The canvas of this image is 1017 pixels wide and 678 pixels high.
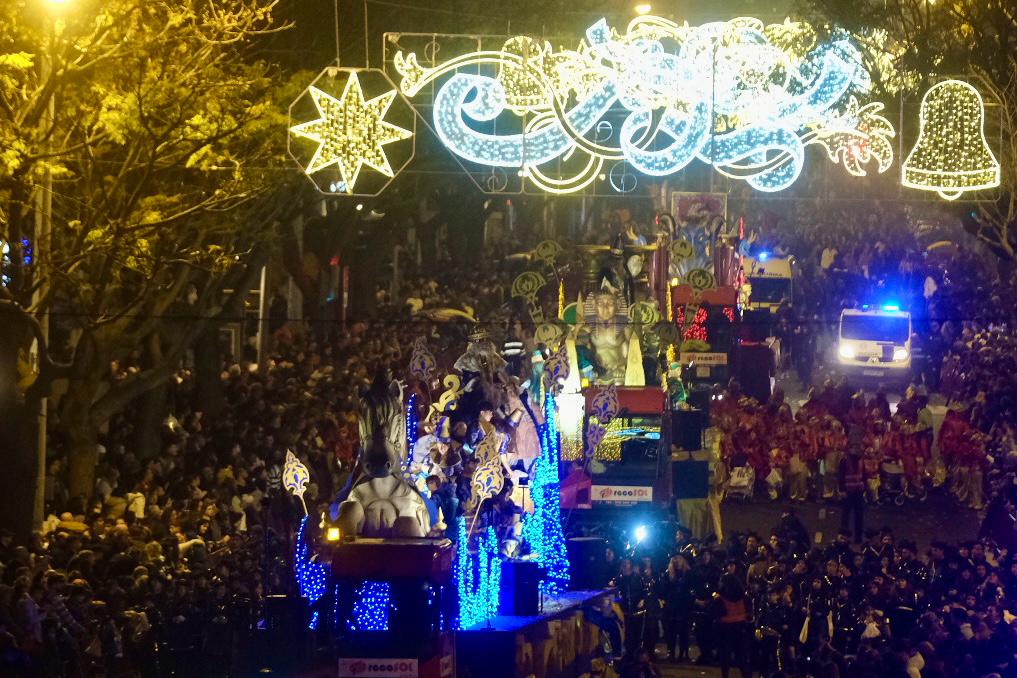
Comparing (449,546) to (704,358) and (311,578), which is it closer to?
(311,578)

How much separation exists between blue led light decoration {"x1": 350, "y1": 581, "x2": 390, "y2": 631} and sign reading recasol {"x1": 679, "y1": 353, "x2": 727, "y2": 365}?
60.7 ft

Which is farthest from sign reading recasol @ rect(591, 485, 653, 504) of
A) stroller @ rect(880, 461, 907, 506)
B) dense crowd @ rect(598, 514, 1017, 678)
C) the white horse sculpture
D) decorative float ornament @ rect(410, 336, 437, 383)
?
the white horse sculpture

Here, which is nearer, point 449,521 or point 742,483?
point 449,521

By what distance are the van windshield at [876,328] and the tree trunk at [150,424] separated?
17.8 metres

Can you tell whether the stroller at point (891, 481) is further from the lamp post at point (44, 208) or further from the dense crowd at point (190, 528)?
the lamp post at point (44, 208)

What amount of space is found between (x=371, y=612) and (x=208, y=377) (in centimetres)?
1428

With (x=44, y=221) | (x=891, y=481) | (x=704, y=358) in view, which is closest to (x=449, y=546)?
(x=44, y=221)

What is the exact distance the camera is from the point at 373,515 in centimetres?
1672

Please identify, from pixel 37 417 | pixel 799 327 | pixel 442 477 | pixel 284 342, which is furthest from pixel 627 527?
pixel 799 327

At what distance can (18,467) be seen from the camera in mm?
19812

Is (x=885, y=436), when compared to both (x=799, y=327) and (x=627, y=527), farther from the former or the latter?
(x=799, y=327)

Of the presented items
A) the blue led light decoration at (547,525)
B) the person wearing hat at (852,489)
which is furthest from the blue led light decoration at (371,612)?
the person wearing hat at (852,489)

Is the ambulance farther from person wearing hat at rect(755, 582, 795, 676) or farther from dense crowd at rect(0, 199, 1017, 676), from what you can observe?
person wearing hat at rect(755, 582, 795, 676)

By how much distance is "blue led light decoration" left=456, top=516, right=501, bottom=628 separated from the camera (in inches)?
719
